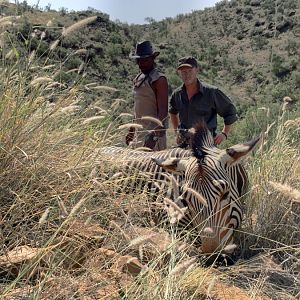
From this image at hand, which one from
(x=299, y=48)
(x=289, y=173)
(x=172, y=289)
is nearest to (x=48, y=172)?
(x=172, y=289)

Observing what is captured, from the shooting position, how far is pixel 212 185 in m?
4.26

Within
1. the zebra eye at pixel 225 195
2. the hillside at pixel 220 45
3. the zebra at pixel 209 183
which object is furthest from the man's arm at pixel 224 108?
the hillside at pixel 220 45

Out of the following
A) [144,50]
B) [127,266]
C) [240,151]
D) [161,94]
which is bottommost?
[127,266]

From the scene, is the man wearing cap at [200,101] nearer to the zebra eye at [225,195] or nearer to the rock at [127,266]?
the zebra eye at [225,195]

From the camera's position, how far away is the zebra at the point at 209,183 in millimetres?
4079

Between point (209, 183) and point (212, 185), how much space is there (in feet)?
0.09

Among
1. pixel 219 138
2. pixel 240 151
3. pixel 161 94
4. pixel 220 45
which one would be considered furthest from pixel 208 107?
pixel 220 45

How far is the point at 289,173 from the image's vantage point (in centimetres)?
522

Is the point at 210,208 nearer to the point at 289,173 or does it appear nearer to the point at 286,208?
the point at 286,208

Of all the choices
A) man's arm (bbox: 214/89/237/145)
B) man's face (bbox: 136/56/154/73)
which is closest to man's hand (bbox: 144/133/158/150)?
man's arm (bbox: 214/89/237/145)

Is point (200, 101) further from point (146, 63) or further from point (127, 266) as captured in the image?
point (127, 266)

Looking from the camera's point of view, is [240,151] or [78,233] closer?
[78,233]

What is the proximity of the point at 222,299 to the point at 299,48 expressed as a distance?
38.5m

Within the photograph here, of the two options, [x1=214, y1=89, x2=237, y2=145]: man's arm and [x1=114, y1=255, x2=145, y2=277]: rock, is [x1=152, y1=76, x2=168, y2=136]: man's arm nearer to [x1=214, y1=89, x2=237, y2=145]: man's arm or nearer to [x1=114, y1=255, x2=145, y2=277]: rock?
[x1=214, y1=89, x2=237, y2=145]: man's arm
